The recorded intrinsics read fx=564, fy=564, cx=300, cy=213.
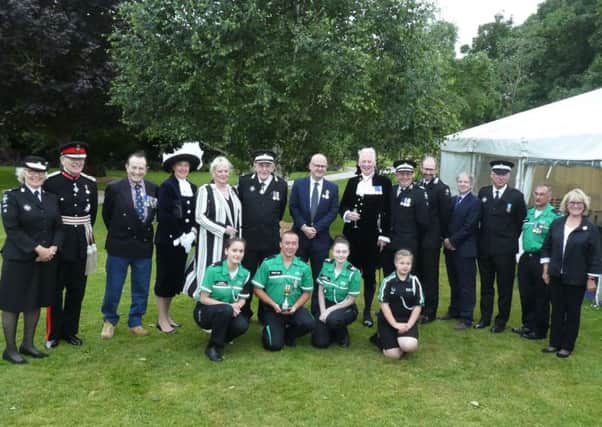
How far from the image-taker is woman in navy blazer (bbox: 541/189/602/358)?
4.64m

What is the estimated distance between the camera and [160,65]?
10.2 m

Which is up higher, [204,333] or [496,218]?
[496,218]

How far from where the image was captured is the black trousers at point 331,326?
16.1 feet

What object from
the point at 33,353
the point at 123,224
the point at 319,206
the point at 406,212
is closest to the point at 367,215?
the point at 406,212

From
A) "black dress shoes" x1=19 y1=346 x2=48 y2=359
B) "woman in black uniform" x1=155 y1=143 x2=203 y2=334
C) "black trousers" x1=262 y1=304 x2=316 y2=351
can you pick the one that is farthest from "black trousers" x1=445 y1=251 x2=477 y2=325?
"black dress shoes" x1=19 y1=346 x2=48 y2=359

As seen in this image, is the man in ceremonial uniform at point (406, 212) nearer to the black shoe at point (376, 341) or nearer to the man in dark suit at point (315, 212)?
the man in dark suit at point (315, 212)

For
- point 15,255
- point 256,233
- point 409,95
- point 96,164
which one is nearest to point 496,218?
point 256,233

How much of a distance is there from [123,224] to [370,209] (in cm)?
230

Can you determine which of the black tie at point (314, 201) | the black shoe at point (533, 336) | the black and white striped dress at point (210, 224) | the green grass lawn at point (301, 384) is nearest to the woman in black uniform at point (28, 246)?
the green grass lawn at point (301, 384)

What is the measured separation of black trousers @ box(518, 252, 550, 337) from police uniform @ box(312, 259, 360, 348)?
1698 millimetres

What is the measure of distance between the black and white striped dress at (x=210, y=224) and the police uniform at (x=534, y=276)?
2745mm

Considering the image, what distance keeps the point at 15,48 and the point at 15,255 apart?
531 inches

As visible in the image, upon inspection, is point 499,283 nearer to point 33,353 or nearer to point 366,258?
point 366,258

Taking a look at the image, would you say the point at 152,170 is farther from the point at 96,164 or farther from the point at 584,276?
the point at 584,276
